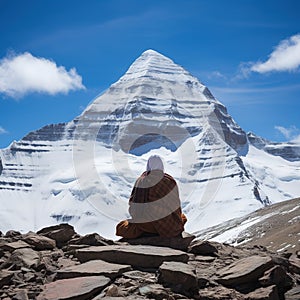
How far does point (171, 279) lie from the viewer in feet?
28.7

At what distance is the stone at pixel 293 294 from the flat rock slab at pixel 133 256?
1956 millimetres

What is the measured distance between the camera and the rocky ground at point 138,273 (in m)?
8.38

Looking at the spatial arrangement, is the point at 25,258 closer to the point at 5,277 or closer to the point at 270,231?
the point at 5,277

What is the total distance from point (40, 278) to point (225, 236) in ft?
246

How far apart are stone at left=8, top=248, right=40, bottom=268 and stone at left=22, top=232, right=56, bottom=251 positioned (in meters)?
0.81

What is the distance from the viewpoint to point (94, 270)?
8.94 metres

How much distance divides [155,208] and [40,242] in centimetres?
266

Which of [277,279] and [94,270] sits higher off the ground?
[94,270]

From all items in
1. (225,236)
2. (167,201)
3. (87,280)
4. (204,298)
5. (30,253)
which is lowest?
(204,298)

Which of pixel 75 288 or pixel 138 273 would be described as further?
pixel 138 273

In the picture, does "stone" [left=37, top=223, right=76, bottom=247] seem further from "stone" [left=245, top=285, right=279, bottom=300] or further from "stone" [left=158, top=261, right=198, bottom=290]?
"stone" [left=245, top=285, right=279, bottom=300]

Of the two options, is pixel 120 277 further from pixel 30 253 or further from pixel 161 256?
pixel 30 253

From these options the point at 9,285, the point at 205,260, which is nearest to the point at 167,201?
the point at 205,260

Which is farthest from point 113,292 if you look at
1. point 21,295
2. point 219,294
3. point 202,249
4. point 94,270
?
point 202,249
